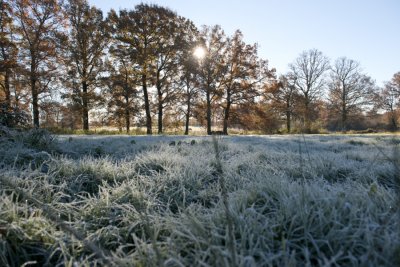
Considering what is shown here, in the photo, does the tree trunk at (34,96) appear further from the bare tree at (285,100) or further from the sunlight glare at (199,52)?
the bare tree at (285,100)

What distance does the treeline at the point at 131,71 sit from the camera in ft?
56.8

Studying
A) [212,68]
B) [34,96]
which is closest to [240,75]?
[212,68]

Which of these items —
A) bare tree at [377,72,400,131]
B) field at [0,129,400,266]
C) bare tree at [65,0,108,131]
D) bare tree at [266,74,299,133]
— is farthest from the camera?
bare tree at [377,72,400,131]

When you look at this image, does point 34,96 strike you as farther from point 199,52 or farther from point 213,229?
point 213,229

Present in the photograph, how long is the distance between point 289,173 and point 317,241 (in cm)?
160

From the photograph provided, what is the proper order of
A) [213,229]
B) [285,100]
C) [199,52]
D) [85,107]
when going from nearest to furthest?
1. [213,229]
2. [85,107]
3. [199,52]
4. [285,100]

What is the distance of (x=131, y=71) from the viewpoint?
20562mm

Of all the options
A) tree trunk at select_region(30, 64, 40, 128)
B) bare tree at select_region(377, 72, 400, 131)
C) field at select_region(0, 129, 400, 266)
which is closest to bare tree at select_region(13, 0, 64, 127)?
tree trunk at select_region(30, 64, 40, 128)

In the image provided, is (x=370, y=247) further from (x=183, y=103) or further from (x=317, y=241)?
(x=183, y=103)

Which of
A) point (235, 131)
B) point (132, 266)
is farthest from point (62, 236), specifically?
point (235, 131)

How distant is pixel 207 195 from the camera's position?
215 centimetres

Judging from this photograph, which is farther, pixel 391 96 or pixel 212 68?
pixel 391 96

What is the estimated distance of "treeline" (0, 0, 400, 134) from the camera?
56.8 feet

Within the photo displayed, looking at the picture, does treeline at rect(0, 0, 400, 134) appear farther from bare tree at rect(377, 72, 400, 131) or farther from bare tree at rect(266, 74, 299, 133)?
bare tree at rect(377, 72, 400, 131)
